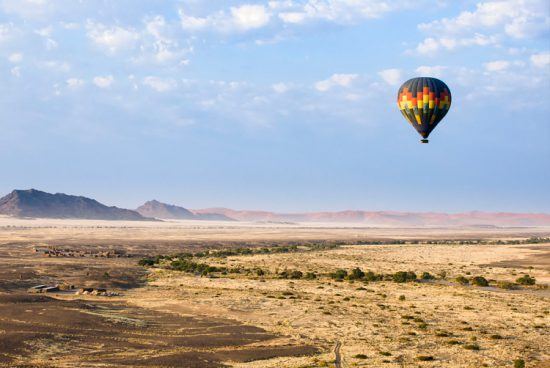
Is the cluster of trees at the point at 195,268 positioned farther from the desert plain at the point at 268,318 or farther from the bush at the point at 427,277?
the bush at the point at 427,277

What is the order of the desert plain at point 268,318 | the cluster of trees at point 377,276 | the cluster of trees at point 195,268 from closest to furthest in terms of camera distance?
the desert plain at point 268,318, the cluster of trees at point 377,276, the cluster of trees at point 195,268

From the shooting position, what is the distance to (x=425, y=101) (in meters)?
55.9

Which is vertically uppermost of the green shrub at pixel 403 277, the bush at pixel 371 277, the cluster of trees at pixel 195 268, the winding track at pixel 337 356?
the green shrub at pixel 403 277

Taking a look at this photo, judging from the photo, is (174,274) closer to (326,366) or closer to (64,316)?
(64,316)

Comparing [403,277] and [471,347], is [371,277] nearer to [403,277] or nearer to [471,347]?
[403,277]

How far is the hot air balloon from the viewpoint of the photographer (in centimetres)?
5581

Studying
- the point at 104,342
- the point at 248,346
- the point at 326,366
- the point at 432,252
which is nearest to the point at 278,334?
the point at 248,346

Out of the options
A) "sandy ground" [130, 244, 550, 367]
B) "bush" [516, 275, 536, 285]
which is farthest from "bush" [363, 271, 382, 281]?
"bush" [516, 275, 536, 285]

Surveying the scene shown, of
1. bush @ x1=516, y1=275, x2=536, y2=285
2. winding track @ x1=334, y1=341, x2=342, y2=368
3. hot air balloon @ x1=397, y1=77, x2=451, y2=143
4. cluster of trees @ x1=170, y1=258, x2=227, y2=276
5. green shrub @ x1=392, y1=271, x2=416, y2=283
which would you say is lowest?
winding track @ x1=334, y1=341, x2=342, y2=368

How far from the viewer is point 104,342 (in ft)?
89.6

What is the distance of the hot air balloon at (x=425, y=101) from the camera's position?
183ft

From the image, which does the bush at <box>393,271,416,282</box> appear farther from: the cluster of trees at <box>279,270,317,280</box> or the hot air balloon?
the hot air balloon

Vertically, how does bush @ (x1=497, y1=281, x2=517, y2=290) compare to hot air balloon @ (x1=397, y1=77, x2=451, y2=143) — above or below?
below

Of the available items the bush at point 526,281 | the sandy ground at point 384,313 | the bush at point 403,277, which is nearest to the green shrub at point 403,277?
the bush at point 403,277
